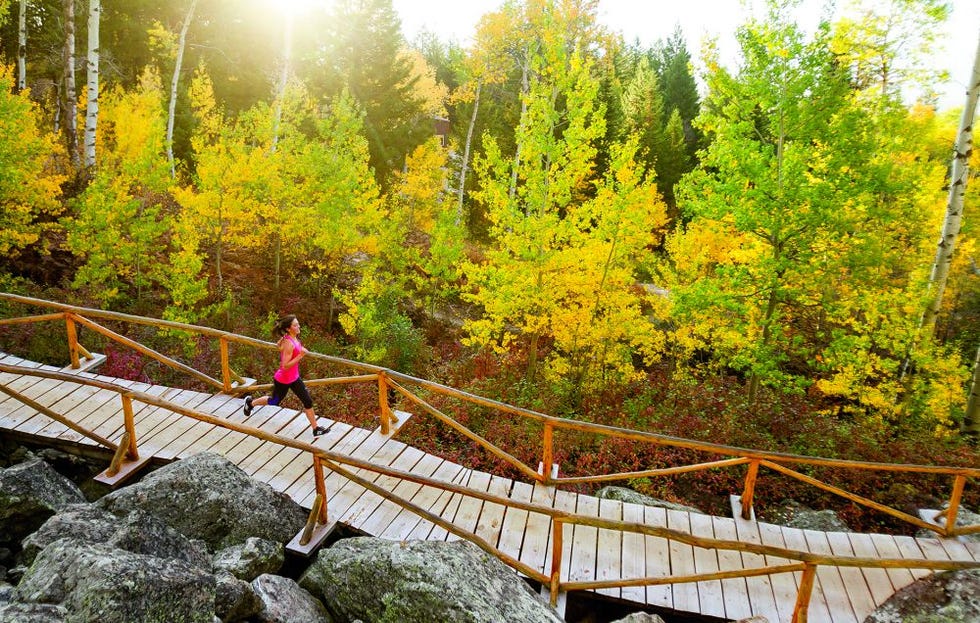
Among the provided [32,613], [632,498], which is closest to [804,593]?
[632,498]

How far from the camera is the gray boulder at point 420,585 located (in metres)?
4.38

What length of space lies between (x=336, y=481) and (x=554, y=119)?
11.0m

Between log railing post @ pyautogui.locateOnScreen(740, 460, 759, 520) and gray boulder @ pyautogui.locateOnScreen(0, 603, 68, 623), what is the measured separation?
268 inches

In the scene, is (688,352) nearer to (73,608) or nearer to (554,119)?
(554,119)

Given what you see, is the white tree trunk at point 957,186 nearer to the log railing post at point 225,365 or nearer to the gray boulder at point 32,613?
the log railing post at point 225,365

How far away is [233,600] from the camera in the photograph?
4.23 meters

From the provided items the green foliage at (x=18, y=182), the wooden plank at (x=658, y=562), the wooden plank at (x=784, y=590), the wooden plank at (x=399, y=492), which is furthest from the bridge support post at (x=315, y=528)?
the green foliage at (x=18, y=182)

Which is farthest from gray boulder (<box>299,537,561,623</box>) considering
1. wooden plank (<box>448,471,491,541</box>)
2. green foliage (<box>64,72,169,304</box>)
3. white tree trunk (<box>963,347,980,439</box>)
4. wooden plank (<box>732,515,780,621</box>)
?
green foliage (<box>64,72,169,304</box>)

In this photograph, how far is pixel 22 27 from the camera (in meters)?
20.7

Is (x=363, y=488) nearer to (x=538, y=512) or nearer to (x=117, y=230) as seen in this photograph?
(x=538, y=512)

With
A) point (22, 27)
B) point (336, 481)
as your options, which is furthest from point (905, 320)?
point (22, 27)

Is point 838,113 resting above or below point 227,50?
below

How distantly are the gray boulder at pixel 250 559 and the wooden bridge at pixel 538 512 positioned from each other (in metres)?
0.31

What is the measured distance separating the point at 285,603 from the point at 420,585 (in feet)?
4.42
